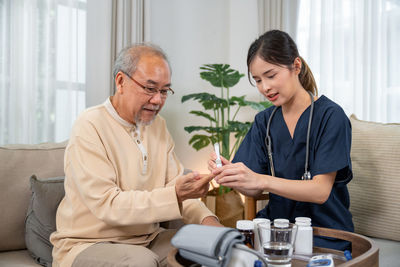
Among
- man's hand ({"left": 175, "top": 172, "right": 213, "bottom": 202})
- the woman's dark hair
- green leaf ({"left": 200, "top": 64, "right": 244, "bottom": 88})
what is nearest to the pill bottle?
man's hand ({"left": 175, "top": 172, "right": 213, "bottom": 202})

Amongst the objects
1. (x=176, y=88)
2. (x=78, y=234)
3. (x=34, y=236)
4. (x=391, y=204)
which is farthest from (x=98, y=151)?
(x=176, y=88)

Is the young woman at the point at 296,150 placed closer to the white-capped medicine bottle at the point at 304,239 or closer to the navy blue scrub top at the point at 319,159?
the navy blue scrub top at the point at 319,159

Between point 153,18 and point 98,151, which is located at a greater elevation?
point 153,18

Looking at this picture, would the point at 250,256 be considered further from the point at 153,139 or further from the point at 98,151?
the point at 153,139

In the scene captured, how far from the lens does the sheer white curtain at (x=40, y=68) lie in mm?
2633

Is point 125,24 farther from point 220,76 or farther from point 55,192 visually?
point 55,192

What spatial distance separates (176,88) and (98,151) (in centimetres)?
225

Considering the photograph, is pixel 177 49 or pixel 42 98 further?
pixel 177 49

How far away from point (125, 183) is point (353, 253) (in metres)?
0.91

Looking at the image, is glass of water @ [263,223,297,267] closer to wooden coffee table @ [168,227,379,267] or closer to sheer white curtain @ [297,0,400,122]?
wooden coffee table @ [168,227,379,267]

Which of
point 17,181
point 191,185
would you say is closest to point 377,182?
point 191,185

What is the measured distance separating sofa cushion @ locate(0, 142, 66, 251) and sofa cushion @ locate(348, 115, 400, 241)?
60.4 inches

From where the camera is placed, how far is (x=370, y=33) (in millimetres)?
3064

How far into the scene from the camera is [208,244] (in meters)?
0.85
